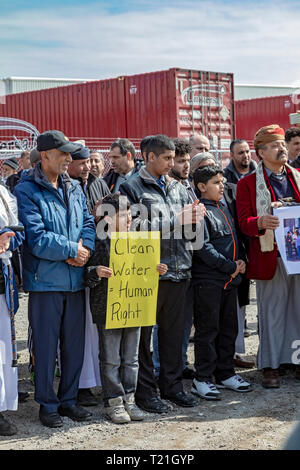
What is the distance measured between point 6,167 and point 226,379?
6796 millimetres

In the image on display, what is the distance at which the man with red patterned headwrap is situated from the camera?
5586mm

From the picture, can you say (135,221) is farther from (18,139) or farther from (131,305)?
(18,139)

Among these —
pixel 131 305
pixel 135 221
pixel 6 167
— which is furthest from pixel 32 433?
pixel 6 167

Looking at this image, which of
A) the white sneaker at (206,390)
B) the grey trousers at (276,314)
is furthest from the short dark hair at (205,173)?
the white sneaker at (206,390)

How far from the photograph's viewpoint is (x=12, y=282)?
15.5ft

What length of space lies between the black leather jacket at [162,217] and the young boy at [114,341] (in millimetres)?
123

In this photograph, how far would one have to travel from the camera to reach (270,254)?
5605mm

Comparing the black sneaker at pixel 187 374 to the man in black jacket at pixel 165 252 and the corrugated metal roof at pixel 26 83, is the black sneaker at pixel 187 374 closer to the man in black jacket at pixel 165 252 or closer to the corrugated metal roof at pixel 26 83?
the man in black jacket at pixel 165 252

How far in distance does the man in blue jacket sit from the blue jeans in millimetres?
244

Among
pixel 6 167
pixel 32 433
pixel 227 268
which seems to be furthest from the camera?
pixel 6 167

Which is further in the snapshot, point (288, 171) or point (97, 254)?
point (288, 171)

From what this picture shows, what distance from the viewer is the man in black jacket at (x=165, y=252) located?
197 inches

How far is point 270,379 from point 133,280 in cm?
172
